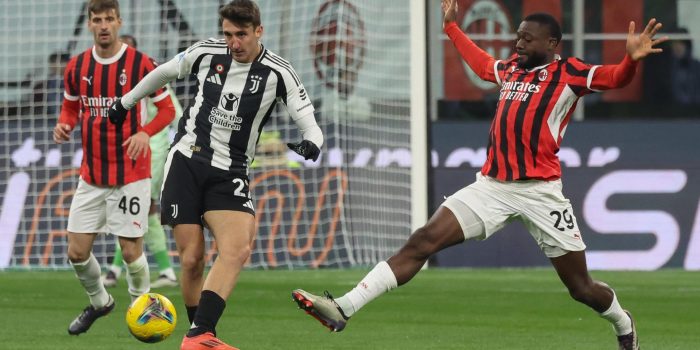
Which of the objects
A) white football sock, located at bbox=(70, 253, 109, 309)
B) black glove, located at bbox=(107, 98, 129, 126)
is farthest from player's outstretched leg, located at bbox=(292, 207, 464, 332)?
white football sock, located at bbox=(70, 253, 109, 309)

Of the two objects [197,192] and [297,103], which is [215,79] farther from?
[197,192]

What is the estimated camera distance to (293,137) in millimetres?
16812

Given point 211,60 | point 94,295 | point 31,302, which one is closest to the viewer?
point 211,60

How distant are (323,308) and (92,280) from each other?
281cm

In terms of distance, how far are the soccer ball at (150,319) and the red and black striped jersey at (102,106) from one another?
1.94m

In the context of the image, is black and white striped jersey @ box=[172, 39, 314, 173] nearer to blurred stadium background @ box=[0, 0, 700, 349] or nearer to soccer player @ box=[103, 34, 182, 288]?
soccer player @ box=[103, 34, 182, 288]

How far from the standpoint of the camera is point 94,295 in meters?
9.62

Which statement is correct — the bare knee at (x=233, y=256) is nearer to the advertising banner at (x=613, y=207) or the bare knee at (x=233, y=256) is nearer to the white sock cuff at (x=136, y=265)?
the white sock cuff at (x=136, y=265)

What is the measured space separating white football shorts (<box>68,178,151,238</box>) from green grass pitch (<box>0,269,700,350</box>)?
65cm

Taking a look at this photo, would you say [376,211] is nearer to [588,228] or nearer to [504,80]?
[588,228]

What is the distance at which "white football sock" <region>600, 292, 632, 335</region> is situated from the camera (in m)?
8.12

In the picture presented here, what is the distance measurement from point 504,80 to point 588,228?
8085mm

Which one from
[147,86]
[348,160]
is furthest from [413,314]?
[348,160]

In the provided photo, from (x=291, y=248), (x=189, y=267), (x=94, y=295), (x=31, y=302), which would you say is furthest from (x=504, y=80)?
(x=291, y=248)
